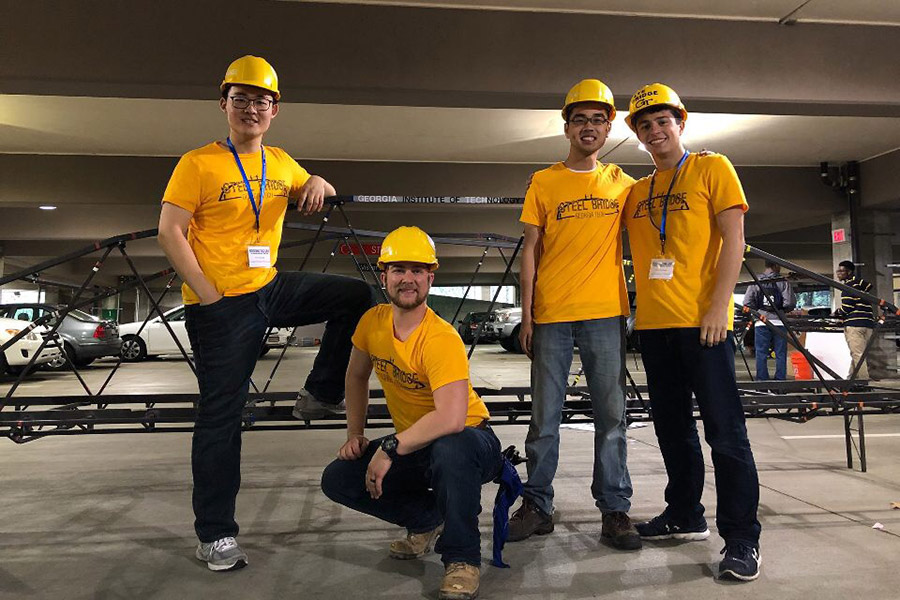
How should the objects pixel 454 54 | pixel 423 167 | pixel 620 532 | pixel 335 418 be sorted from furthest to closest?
pixel 423 167 < pixel 454 54 < pixel 335 418 < pixel 620 532

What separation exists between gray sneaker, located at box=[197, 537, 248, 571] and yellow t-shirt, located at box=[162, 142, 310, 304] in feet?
3.16

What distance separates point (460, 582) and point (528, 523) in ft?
2.21

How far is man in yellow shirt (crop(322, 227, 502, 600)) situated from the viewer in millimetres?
1989

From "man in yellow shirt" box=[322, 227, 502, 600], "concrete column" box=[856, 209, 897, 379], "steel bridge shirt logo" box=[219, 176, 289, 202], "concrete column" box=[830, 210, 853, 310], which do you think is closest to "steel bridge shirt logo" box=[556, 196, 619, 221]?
"man in yellow shirt" box=[322, 227, 502, 600]

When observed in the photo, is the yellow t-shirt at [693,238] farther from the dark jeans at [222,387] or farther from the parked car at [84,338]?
the parked car at [84,338]

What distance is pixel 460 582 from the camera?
1942 millimetres

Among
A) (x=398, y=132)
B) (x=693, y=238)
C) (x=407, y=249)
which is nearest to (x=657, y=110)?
(x=693, y=238)

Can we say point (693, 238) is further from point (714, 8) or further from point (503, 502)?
point (714, 8)

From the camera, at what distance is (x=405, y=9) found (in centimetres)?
486

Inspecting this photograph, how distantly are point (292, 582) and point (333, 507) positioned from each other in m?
0.94

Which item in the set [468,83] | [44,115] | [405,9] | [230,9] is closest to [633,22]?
[468,83]

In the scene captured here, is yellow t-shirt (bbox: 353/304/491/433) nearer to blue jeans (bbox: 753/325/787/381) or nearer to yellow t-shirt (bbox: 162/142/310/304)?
yellow t-shirt (bbox: 162/142/310/304)

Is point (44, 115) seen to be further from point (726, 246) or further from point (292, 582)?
point (726, 246)

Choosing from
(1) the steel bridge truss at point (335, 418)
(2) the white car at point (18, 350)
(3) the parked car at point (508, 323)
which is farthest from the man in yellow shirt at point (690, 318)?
(3) the parked car at point (508, 323)
